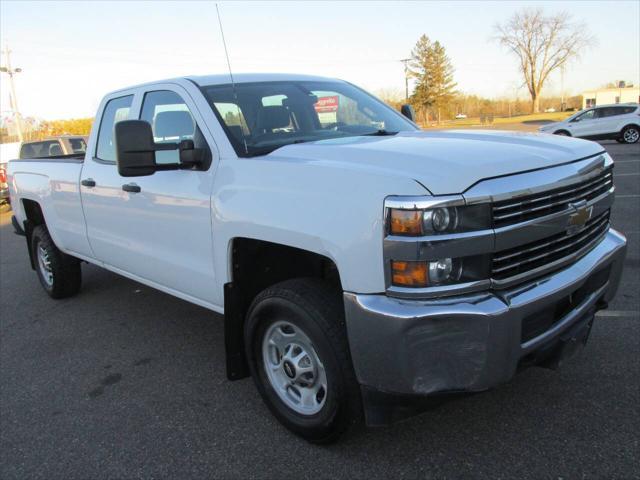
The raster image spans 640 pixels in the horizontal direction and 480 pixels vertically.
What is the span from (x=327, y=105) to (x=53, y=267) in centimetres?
352

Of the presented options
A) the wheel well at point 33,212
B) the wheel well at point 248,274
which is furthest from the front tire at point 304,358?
the wheel well at point 33,212

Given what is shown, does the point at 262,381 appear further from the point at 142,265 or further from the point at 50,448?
the point at 142,265

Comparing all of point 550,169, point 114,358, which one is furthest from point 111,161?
point 550,169

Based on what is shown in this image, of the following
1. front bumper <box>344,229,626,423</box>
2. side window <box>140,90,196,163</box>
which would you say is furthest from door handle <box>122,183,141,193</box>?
front bumper <box>344,229,626,423</box>

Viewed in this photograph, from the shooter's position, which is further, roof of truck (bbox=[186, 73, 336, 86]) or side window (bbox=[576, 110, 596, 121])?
side window (bbox=[576, 110, 596, 121])

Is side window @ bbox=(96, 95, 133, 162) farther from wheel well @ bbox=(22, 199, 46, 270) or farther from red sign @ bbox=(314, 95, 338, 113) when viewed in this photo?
wheel well @ bbox=(22, 199, 46, 270)

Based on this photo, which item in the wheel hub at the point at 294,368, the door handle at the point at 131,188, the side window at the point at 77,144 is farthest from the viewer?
the side window at the point at 77,144

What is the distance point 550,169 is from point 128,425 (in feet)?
8.81

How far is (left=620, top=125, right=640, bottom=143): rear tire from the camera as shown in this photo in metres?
21.9

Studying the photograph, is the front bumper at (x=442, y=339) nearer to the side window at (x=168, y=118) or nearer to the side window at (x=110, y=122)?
the side window at (x=168, y=118)

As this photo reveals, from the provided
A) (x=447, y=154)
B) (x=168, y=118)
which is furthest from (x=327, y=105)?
(x=447, y=154)

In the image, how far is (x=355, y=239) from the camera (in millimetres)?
2225

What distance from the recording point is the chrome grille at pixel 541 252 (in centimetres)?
221

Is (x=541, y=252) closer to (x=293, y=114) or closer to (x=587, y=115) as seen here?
(x=293, y=114)
